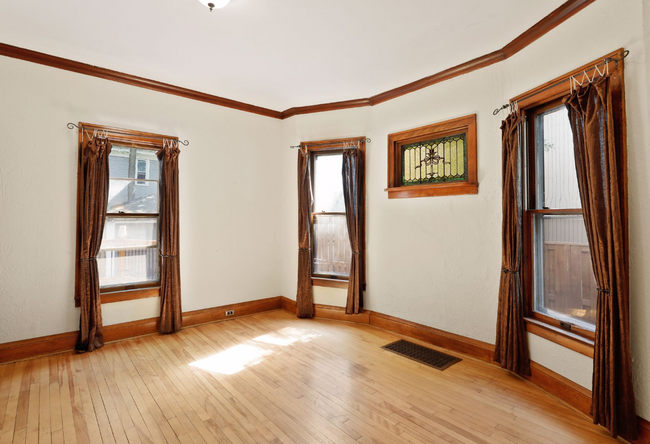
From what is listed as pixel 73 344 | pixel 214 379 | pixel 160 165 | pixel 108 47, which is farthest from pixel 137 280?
pixel 108 47

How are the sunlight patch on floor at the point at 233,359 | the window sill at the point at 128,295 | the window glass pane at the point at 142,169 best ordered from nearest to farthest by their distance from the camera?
1. the sunlight patch on floor at the point at 233,359
2. the window sill at the point at 128,295
3. the window glass pane at the point at 142,169

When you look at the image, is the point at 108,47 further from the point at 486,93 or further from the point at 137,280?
the point at 486,93

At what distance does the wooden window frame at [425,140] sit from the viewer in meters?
3.51

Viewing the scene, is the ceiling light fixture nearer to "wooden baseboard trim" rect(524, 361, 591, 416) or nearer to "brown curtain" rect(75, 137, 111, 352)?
"brown curtain" rect(75, 137, 111, 352)

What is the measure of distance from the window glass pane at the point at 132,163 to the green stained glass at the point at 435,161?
3.09 m

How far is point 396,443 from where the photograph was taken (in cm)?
213

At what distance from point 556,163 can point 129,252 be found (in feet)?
14.6

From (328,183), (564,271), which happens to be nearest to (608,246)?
(564,271)

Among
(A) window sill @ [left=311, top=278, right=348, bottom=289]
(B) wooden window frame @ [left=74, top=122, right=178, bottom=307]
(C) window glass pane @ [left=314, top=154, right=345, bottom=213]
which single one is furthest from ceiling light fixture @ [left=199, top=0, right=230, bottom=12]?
(A) window sill @ [left=311, top=278, right=348, bottom=289]

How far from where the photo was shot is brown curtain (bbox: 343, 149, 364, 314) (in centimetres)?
449

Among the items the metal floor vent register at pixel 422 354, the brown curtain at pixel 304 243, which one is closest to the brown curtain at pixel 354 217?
the brown curtain at pixel 304 243

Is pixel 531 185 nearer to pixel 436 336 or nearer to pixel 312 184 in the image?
pixel 436 336

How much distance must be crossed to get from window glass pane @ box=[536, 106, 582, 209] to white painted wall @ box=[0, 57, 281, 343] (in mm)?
3508

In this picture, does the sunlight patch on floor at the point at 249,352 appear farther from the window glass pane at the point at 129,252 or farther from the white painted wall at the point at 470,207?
the window glass pane at the point at 129,252
